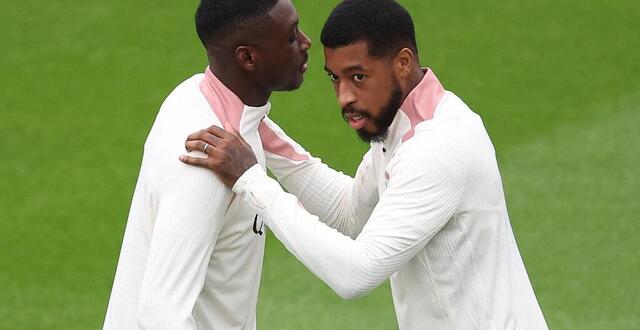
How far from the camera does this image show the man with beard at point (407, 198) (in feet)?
14.8

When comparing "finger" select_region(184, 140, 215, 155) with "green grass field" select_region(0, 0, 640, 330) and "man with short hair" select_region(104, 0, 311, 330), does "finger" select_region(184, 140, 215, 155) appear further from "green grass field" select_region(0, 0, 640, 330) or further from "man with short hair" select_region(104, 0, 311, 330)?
"green grass field" select_region(0, 0, 640, 330)

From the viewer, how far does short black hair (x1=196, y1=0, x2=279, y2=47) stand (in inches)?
179

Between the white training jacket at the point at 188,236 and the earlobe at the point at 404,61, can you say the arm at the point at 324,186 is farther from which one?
the earlobe at the point at 404,61

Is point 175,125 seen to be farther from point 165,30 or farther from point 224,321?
point 165,30

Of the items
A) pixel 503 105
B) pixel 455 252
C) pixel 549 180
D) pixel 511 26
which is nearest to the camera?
pixel 455 252

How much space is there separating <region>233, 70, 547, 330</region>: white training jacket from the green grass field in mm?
2820

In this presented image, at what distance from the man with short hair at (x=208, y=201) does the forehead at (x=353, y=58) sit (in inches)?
5.2

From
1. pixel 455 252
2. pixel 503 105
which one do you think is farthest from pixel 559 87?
pixel 455 252

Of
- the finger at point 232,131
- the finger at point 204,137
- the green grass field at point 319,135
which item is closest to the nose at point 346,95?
the finger at point 232,131

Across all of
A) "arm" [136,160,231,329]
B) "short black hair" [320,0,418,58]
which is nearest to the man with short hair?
"arm" [136,160,231,329]

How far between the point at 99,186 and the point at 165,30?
1639mm

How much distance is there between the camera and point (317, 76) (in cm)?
948

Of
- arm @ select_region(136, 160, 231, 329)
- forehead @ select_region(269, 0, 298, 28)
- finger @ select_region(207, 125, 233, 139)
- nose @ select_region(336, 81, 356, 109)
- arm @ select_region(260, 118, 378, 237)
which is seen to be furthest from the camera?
arm @ select_region(260, 118, 378, 237)

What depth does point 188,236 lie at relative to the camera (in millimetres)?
4359
